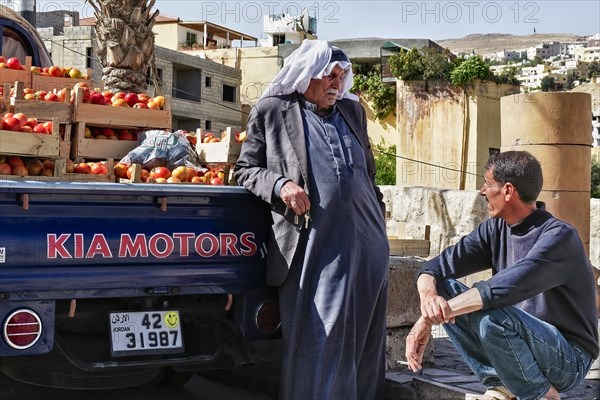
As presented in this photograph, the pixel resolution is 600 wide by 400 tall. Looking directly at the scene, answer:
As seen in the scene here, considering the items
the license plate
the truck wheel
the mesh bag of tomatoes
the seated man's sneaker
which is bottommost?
the truck wheel

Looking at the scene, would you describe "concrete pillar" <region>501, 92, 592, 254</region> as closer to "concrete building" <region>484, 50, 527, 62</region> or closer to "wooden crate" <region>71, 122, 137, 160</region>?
"wooden crate" <region>71, 122, 137, 160</region>

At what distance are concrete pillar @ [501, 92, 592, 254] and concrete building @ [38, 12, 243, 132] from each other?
29.5 metres

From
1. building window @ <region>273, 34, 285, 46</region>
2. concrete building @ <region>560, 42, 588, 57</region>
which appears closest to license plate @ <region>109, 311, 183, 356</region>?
building window @ <region>273, 34, 285, 46</region>

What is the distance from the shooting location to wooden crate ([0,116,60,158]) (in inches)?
177

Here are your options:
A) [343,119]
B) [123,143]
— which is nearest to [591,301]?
[343,119]

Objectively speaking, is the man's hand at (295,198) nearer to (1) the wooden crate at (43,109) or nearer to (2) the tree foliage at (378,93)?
(1) the wooden crate at (43,109)

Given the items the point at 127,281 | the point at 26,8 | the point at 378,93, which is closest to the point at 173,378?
the point at 127,281

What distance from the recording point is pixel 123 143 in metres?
5.62

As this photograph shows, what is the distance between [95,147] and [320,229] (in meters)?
1.81

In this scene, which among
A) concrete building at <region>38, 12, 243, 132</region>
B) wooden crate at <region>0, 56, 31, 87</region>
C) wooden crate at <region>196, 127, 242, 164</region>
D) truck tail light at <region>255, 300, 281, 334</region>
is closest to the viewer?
truck tail light at <region>255, 300, 281, 334</region>

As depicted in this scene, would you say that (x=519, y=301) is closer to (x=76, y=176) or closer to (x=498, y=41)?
(x=76, y=176)

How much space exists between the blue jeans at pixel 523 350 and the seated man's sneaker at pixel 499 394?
12 centimetres

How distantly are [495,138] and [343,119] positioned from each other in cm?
3070

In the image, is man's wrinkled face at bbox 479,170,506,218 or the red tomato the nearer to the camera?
man's wrinkled face at bbox 479,170,506,218
